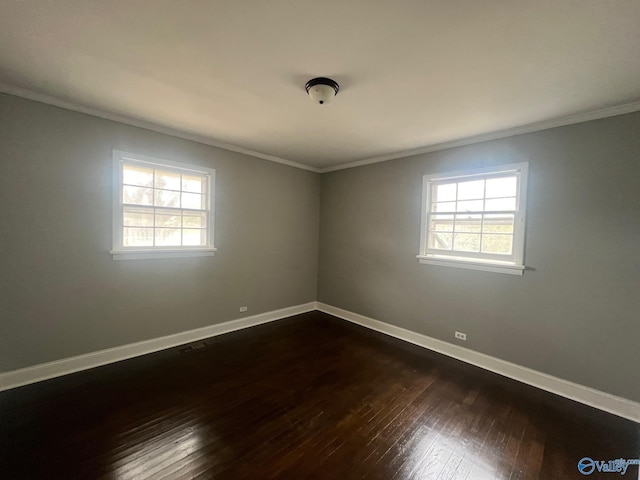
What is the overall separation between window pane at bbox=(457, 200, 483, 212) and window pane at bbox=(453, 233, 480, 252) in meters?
0.30

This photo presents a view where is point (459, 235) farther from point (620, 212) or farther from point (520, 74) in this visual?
point (520, 74)

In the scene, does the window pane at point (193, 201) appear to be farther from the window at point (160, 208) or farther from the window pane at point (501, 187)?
the window pane at point (501, 187)

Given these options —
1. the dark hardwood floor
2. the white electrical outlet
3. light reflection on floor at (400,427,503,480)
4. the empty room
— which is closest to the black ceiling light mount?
the empty room

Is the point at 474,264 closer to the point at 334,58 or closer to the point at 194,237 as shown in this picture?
the point at 334,58

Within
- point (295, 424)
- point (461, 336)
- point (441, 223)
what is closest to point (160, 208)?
point (295, 424)

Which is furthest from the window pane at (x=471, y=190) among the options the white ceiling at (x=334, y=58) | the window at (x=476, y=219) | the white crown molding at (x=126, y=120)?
the white crown molding at (x=126, y=120)

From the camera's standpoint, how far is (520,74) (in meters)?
1.82

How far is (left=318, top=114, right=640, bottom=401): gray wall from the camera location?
2234mm

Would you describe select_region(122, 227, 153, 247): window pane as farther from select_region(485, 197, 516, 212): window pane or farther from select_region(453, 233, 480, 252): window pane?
select_region(485, 197, 516, 212): window pane

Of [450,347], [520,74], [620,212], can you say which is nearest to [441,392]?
[450,347]

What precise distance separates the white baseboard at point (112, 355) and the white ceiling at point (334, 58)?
2.50m

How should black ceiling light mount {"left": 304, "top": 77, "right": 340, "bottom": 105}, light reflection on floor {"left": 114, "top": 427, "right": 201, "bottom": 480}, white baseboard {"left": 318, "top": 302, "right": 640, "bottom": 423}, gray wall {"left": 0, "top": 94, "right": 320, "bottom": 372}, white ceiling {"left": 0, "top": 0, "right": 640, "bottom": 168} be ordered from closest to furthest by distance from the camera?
white ceiling {"left": 0, "top": 0, "right": 640, "bottom": 168} < light reflection on floor {"left": 114, "top": 427, "right": 201, "bottom": 480} < black ceiling light mount {"left": 304, "top": 77, "right": 340, "bottom": 105} < white baseboard {"left": 318, "top": 302, "right": 640, "bottom": 423} < gray wall {"left": 0, "top": 94, "right": 320, "bottom": 372}

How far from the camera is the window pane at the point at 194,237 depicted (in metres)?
3.39

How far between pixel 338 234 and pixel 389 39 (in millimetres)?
3233
